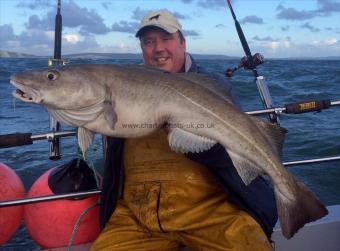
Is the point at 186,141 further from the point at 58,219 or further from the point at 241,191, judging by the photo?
the point at 58,219

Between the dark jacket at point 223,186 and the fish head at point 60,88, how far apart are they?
728 mm

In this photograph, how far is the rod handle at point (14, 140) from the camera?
342 cm

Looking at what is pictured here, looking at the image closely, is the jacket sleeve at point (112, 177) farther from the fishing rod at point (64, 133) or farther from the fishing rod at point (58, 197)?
the fishing rod at point (64, 133)

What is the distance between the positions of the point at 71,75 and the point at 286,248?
2395 mm

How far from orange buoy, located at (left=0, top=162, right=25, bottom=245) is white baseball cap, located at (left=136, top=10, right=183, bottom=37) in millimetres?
1849

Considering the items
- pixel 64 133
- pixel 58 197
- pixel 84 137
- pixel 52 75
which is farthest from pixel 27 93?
pixel 58 197

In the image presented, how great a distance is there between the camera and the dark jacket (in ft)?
10.2

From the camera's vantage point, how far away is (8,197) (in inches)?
148

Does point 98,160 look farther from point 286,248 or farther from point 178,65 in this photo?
point 286,248

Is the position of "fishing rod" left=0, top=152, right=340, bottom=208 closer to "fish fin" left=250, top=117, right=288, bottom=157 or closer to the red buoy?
the red buoy

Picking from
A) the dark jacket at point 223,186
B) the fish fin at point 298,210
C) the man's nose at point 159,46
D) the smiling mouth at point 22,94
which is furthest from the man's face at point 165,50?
the fish fin at point 298,210

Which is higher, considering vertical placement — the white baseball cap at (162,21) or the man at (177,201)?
the white baseball cap at (162,21)

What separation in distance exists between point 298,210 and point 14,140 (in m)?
2.33

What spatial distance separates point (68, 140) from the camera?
10.6 m
